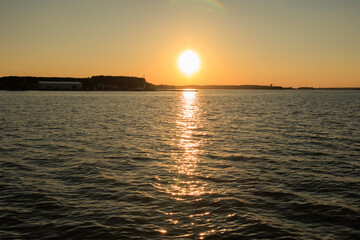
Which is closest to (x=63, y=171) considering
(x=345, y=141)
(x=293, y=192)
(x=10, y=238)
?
(x=10, y=238)

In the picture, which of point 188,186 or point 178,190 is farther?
point 188,186

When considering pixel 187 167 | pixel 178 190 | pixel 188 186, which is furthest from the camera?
pixel 187 167

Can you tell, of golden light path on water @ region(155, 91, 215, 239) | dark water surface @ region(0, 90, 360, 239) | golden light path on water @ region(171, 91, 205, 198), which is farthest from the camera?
golden light path on water @ region(171, 91, 205, 198)

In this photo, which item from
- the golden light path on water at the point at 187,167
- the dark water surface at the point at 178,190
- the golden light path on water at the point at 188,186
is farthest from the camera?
the golden light path on water at the point at 187,167

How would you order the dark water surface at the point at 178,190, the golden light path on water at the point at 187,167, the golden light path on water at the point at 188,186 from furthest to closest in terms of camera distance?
the golden light path on water at the point at 187,167, the golden light path on water at the point at 188,186, the dark water surface at the point at 178,190

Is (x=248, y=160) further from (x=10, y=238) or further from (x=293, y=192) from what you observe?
(x=10, y=238)

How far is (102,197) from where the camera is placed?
40.2 feet

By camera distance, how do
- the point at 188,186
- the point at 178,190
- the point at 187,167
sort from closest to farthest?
the point at 178,190 < the point at 188,186 < the point at 187,167

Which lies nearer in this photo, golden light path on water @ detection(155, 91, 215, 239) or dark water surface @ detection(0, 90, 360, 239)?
dark water surface @ detection(0, 90, 360, 239)

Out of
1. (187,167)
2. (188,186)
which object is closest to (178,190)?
(188,186)

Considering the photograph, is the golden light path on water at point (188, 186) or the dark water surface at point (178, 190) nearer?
the dark water surface at point (178, 190)

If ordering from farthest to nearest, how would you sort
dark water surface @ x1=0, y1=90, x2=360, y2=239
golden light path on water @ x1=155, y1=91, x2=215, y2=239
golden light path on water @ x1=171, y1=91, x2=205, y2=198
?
golden light path on water @ x1=171, y1=91, x2=205, y2=198, golden light path on water @ x1=155, y1=91, x2=215, y2=239, dark water surface @ x1=0, y1=90, x2=360, y2=239

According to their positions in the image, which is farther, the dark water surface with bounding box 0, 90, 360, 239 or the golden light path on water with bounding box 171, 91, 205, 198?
the golden light path on water with bounding box 171, 91, 205, 198

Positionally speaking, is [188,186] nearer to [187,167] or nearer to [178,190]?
[178,190]
